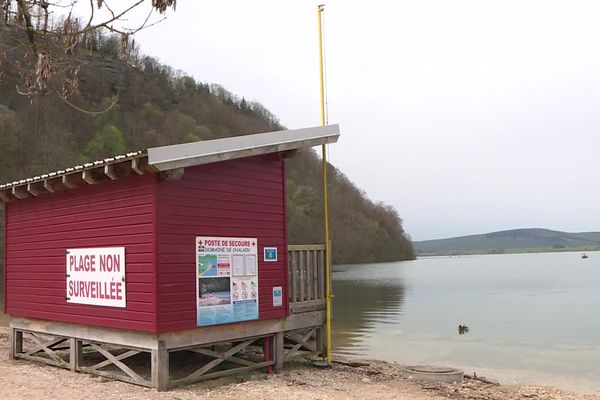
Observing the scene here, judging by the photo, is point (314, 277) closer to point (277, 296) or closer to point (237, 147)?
point (277, 296)

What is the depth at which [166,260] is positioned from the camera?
8562 mm

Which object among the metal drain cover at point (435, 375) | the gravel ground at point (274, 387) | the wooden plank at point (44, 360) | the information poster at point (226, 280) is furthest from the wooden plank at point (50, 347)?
the metal drain cover at point (435, 375)

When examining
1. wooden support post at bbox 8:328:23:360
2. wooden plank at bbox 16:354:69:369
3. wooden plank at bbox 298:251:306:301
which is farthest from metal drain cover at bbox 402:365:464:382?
wooden support post at bbox 8:328:23:360

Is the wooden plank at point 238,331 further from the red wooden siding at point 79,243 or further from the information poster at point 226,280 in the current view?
the red wooden siding at point 79,243

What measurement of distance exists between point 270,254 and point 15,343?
223 inches

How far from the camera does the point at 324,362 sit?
11.5m

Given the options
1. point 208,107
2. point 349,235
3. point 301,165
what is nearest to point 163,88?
point 208,107

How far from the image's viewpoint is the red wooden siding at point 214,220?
8586 mm

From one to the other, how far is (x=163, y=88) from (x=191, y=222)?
379 ft

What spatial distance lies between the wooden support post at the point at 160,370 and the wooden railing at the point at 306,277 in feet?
9.34

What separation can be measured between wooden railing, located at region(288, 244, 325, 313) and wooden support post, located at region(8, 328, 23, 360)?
5.52m

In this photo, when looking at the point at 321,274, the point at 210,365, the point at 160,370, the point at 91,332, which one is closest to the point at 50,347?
the point at 91,332

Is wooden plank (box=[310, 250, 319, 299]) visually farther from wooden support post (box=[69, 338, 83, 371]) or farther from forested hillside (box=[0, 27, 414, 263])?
forested hillside (box=[0, 27, 414, 263])

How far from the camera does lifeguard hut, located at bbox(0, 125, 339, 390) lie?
8578 millimetres
